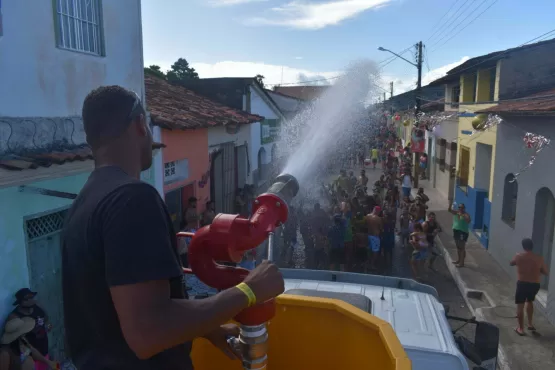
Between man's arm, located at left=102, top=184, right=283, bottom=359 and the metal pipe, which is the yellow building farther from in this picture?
man's arm, located at left=102, top=184, right=283, bottom=359

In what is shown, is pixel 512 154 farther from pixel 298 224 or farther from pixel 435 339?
pixel 435 339

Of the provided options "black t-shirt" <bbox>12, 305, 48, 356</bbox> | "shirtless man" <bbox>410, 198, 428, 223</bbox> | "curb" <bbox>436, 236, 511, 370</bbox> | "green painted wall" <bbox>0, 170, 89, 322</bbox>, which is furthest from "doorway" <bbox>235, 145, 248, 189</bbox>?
"black t-shirt" <bbox>12, 305, 48, 356</bbox>

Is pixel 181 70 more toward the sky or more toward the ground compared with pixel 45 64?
more toward the sky

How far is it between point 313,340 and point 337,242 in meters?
6.80

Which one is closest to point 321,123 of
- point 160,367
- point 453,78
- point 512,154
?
point 512,154

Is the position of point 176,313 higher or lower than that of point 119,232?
lower

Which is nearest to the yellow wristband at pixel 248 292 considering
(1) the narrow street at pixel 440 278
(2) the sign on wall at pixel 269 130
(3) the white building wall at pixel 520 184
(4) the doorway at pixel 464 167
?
(1) the narrow street at pixel 440 278

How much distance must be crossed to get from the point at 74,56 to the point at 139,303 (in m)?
5.48

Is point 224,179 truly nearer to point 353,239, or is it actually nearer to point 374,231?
point 353,239

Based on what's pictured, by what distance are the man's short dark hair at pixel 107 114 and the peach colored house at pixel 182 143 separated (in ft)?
21.8

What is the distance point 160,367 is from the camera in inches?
57.1

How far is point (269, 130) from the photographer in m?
18.8

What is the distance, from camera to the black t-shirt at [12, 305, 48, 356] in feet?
15.6

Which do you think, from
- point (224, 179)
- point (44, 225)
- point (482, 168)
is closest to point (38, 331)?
point (44, 225)
